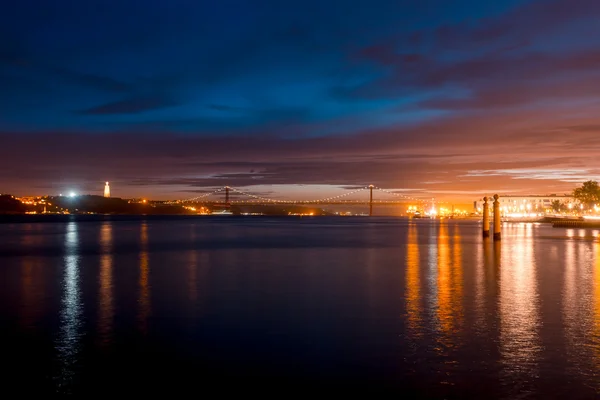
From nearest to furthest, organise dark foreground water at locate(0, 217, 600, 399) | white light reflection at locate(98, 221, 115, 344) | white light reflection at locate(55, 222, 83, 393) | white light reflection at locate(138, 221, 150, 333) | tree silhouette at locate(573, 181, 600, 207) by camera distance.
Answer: dark foreground water at locate(0, 217, 600, 399) < white light reflection at locate(55, 222, 83, 393) < white light reflection at locate(98, 221, 115, 344) < white light reflection at locate(138, 221, 150, 333) < tree silhouette at locate(573, 181, 600, 207)

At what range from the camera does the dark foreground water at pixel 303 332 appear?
7840mm

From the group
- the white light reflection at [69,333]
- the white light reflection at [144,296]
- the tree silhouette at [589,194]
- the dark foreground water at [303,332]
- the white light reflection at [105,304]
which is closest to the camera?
the dark foreground water at [303,332]

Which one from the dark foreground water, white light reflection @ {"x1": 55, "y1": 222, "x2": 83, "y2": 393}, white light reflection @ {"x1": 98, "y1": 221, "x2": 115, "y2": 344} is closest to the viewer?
the dark foreground water

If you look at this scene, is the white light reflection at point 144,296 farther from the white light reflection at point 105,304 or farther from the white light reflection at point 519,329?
the white light reflection at point 519,329

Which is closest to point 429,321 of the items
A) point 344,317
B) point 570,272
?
point 344,317

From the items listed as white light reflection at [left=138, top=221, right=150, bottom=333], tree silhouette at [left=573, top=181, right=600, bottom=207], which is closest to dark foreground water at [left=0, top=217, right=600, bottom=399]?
white light reflection at [left=138, top=221, right=150, bottom=333]

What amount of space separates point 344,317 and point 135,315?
13.8 feet

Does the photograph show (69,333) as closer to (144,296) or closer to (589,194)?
(144,296)

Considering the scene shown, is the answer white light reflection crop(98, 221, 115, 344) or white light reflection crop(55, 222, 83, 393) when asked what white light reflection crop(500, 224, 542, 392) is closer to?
white light reflection crop(55, 222, 83, 393)

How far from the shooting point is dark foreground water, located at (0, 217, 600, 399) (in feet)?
25.7

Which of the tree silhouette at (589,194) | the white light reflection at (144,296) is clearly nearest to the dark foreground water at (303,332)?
the white light reflection at (144,296)

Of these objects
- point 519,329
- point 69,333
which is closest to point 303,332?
point 519,329

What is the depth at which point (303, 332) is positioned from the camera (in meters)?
11.0

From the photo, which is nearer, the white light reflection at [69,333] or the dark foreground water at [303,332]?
the dark foreground water at [303,332]
